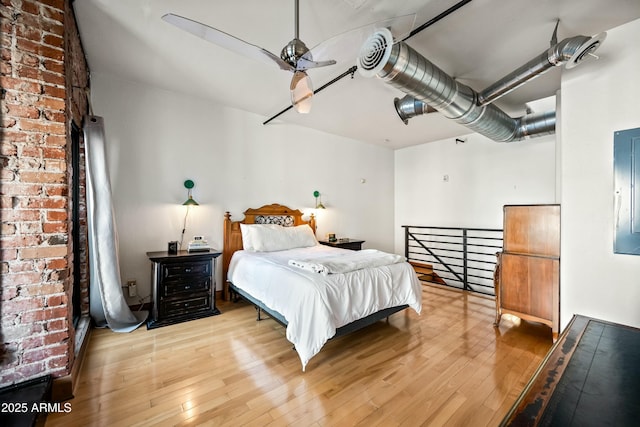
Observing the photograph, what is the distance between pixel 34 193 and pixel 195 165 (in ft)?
6.83

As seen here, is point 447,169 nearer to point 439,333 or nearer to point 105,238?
point 439,333

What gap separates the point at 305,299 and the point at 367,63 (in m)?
1.86

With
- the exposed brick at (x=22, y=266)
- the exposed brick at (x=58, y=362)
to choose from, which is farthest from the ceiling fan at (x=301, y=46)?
the exposed brick at (x=58, y=362)

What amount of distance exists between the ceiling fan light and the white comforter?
1.44 metres

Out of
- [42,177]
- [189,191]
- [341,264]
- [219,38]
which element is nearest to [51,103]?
[42,177]

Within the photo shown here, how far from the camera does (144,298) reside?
10.7 feet

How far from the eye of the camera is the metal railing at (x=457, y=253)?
4.59 metres

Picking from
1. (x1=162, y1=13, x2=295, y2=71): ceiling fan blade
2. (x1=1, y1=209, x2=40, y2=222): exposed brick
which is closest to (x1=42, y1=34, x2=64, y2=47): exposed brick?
(x1=162, y1=13, x2=295, y2=71): ceiling fan blade

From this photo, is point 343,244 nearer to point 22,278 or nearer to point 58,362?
point 58,362

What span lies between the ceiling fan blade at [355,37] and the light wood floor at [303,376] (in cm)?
228

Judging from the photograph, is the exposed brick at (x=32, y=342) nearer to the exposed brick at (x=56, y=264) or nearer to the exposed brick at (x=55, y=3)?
the exposed brick at (x=56, y=264)

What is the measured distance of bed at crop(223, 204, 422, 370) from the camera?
6.79 ft

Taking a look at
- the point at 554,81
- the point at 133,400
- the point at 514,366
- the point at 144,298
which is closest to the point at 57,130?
the point at 133,400

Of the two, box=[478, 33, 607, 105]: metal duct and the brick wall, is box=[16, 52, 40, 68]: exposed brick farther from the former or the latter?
box=[478, 33, 607, 105]: metal duct
